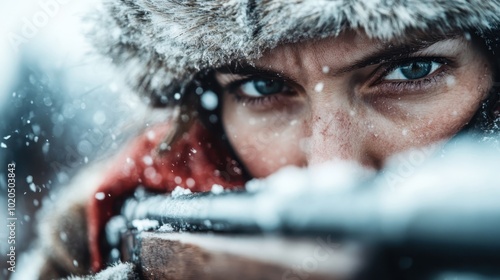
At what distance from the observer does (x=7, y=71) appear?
292 cm

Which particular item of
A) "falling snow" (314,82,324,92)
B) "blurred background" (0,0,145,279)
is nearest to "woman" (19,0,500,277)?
"falling snow" (314,82,324,92)

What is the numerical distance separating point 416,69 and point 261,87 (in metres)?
0.40

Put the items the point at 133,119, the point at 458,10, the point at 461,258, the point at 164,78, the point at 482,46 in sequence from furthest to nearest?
the point at 133,119
the point at 164,78
the point at 482,46
the point at 458,10
the point at 461,258

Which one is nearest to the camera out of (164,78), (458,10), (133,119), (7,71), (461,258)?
(461,258)

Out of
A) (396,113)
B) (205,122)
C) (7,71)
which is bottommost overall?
(7,71)

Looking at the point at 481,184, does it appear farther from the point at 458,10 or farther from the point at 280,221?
the point at 458,10

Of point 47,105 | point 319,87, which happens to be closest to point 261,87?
point 319,87

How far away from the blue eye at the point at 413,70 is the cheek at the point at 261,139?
0.26 m

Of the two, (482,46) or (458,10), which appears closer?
(458,10)

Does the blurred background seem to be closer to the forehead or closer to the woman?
the woman

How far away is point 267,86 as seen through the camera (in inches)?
46.9

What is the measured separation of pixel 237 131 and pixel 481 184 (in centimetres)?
96

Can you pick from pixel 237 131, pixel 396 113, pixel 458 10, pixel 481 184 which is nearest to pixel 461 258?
Result: pixel 481 184

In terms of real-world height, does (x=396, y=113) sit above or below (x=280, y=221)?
above
